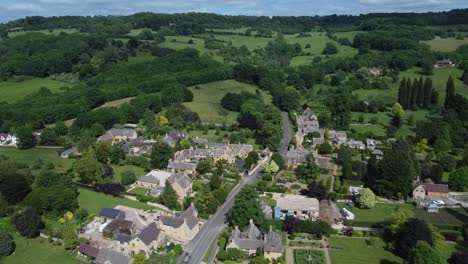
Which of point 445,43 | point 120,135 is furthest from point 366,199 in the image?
point 445,43

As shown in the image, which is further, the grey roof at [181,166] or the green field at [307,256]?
the grey roof at [181,166]

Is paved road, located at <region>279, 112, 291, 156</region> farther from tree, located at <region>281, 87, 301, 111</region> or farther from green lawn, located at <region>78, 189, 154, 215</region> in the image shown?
green lawn, located at <region>78, 189, 154, 215</region>

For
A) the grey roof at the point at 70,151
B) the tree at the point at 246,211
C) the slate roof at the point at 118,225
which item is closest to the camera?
the slate roof at the point at 118,225

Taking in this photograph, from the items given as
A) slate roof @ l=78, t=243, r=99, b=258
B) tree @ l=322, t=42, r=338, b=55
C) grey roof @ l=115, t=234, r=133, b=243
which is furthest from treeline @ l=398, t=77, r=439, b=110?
slate roof @ l=78, t=243, r=99, b=258

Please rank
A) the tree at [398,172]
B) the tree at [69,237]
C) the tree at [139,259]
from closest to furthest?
the tree at [139,259] → the tree at [69,237] → the tree at [398,172]

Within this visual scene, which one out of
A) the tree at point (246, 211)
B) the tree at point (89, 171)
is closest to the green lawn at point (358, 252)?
the tree at point (246, 211)

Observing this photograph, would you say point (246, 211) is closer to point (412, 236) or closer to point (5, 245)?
point (412, 236)

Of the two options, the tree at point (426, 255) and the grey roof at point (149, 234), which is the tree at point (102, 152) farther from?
the tree at point (426, 255)
